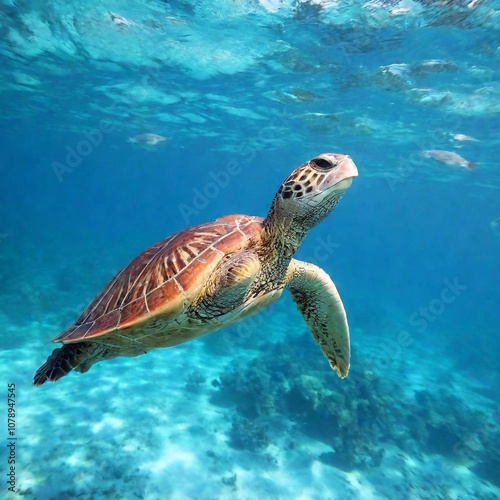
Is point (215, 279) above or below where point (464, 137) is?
below

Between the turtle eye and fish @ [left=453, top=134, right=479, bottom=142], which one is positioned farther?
fish @ [left=453, top=134, right=479, bottom=142]

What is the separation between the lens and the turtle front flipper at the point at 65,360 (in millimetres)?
4359

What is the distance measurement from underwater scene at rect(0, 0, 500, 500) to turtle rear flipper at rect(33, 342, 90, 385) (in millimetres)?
27

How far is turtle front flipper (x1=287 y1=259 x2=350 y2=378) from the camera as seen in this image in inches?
176

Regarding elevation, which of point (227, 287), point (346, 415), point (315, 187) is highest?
point (315, 187)

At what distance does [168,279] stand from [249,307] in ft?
3.20

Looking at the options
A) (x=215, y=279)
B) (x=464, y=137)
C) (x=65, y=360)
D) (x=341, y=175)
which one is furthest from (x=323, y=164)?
(x=464, y=137)

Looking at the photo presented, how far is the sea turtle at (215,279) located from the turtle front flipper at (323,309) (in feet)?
0.06

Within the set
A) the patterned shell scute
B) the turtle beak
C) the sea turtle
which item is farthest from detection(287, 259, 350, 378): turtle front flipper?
the turtle beak

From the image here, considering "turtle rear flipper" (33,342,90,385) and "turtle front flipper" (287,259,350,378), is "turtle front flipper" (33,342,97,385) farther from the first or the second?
"turtle front flipper" (287,259,350,378)

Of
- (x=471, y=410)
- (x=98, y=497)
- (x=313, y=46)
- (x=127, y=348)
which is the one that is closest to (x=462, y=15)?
(x=313, y=46)

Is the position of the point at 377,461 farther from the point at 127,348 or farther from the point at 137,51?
the point at 137,51

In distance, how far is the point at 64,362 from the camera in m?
4.50

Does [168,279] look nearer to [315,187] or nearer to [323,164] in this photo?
[315,187]
